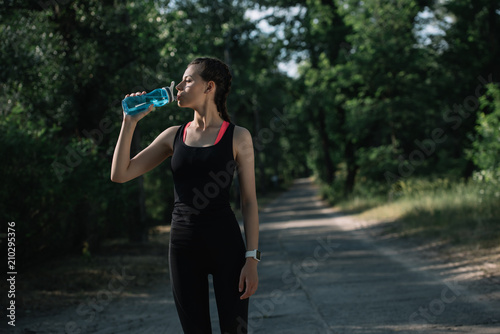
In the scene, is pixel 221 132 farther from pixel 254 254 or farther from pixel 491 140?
pixel 491 140

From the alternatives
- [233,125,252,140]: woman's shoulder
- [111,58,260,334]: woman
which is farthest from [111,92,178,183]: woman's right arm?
[233,125,252,140]: woman's shoulder

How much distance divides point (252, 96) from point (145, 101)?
3104 cm

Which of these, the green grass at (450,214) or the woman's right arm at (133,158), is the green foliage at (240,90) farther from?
the woman's right arm at (133,158)

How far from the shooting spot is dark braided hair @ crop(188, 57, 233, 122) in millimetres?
2797

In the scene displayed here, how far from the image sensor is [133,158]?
287 centimetres

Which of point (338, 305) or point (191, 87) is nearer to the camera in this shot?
point (191, 87)

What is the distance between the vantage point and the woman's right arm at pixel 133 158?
275 cm

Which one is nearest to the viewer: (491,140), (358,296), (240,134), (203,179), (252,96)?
(203,179)

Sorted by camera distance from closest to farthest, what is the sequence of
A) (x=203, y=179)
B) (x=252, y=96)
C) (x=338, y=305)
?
(x=203, y=179) < (x=338, y=305) < (x=252, y=96)

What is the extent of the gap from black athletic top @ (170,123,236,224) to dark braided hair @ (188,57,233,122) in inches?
9.1

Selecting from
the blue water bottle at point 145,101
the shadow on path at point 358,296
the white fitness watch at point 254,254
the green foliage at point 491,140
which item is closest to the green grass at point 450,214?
the green foliage at point 491,140

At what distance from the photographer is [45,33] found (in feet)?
32.5

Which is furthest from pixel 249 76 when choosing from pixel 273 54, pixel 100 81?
pixel 100 81

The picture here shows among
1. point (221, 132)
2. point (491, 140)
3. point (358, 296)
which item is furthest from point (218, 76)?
point (491, 140)
